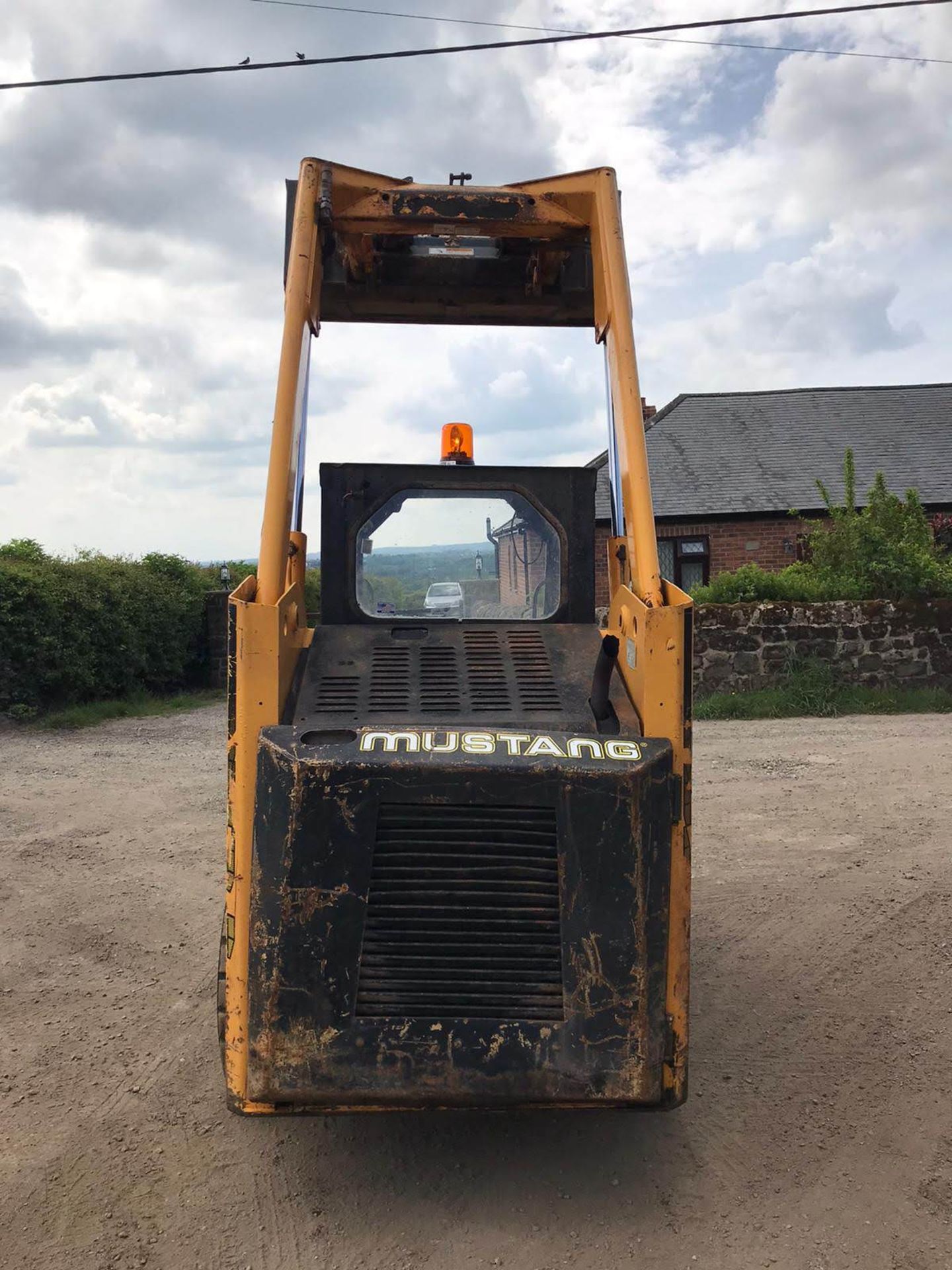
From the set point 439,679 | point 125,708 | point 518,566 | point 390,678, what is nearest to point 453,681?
point 439,679

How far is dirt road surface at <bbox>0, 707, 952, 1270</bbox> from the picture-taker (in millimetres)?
3051

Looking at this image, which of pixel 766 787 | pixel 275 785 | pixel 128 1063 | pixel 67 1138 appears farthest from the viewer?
pixel 766 787

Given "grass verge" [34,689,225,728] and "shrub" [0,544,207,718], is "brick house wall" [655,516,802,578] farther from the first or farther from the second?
"grass verge" [34,689,225,728]

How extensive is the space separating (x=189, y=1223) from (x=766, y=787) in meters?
6.55

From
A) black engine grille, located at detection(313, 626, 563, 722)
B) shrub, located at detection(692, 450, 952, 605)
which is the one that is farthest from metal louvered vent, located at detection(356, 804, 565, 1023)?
shrub, located at detection(692, 450, 952, 605)

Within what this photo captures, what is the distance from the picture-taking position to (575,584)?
435 cm

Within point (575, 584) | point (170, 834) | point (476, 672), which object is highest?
point (575, 584)

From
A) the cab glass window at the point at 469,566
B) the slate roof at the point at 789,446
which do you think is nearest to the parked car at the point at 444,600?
the cab glass window at the point at 469,566

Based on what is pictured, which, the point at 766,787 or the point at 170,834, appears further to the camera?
the point at 766,787

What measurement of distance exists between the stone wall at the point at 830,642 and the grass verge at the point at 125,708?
22.4 feet

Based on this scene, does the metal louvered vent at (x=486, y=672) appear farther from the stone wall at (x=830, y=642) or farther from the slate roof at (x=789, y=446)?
the slate roof at (x=789, y=446)

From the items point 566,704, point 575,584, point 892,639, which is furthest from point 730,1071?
point 892,639

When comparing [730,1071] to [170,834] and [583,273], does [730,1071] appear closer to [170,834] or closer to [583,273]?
[583,273]

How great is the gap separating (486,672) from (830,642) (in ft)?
33.2
